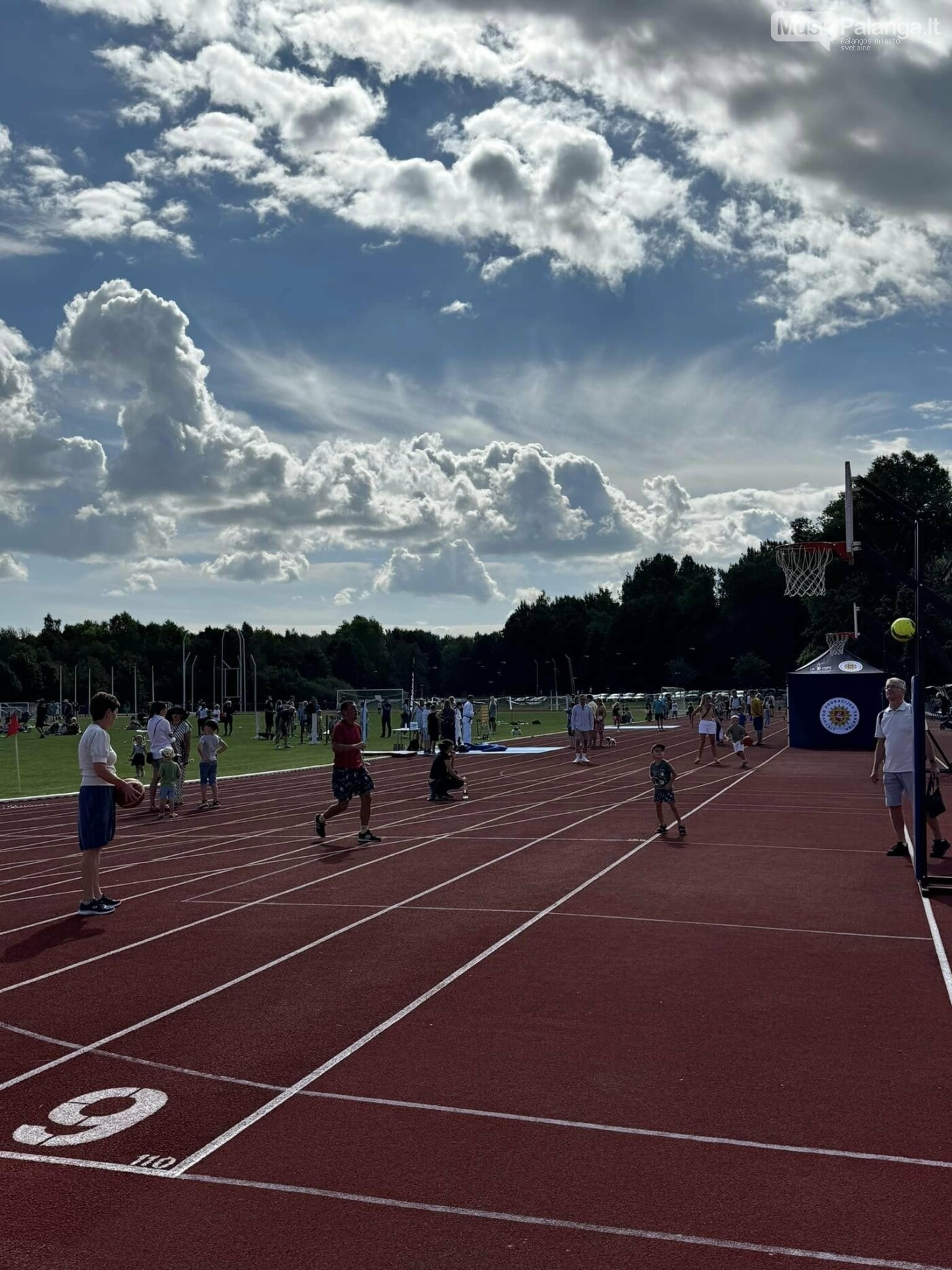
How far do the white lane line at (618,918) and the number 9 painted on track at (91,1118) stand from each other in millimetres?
4611

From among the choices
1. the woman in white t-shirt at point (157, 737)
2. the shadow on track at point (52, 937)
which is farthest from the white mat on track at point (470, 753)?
the shadow on track at point (52, 937)

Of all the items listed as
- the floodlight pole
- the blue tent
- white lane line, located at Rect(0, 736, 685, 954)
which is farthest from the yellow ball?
the blue tent

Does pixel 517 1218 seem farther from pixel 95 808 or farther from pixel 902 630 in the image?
pixel 902 630

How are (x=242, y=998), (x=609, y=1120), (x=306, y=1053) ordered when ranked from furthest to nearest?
(x=242, y=998)
(x=306, y=1053)
(x=609, y=1120)

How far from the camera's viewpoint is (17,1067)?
6.00 metres

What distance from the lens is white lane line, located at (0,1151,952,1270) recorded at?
13.0 ft

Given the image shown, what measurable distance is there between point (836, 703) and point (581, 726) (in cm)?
840

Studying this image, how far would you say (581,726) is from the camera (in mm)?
31578

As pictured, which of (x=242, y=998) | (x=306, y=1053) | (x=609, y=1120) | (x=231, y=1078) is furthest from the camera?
(x=242, y=998)

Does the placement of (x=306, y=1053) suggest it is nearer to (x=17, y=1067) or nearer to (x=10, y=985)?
(x=17, y=1067)

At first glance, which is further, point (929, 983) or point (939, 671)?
point (939, 671)

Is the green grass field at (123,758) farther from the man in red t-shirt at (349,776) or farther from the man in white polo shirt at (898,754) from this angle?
the man in white polo shirt at (898,754)

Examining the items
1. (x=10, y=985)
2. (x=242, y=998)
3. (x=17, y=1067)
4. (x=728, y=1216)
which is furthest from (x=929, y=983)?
(x=10, y=985)

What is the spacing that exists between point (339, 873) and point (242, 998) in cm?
498
